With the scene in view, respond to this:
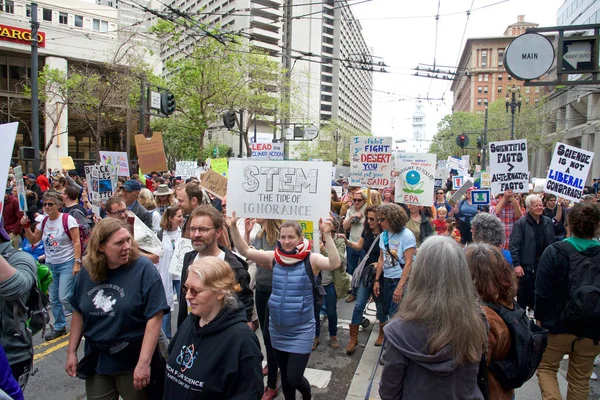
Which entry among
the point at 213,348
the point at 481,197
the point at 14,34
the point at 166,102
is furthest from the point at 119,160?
the point at 14,34

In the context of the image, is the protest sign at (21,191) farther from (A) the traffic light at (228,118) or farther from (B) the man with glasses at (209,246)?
(A) the traffic light at (228,118)

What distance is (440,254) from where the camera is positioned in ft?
7.08

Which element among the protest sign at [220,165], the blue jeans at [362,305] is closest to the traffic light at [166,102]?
the protest sign at [220,165]

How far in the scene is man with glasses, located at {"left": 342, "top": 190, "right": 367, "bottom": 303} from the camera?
7484mm

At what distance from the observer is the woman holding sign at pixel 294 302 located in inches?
141

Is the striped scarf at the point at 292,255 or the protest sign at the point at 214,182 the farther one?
the protest sign at the point at 214,182

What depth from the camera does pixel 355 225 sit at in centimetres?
764

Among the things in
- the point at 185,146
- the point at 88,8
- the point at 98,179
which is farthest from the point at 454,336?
the point at 88,8

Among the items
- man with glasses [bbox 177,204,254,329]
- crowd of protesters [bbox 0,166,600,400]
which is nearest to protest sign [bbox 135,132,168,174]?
crowd of protesters [bbox 0,166,600,400]

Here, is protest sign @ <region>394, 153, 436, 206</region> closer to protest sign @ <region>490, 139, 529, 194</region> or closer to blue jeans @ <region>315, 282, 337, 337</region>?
protest sign @ <region>490, 139, 529, 194</region>

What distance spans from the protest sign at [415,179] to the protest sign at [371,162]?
22cm

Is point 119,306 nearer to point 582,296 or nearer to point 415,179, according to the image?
point 582,296

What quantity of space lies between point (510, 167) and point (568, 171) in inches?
37.8

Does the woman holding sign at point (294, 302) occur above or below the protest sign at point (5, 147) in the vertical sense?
below
